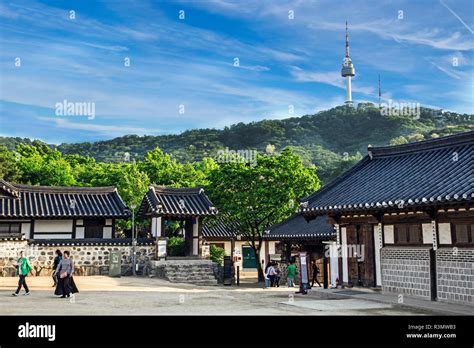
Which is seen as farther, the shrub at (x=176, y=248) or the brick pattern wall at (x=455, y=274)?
the shrub at (x=176, y=248)

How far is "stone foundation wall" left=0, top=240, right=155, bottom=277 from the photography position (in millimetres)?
28312

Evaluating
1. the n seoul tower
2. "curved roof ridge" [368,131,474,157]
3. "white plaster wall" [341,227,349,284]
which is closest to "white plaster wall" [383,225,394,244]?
"white plaster wall" [341,227,349,284]

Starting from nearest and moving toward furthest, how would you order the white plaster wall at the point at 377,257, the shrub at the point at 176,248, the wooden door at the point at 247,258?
the white plaster wall at the point at 377,257
the shrub at the point at 176,248
the wooden door at the point at 247,258

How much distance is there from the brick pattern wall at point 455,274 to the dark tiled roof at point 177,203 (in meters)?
17.8

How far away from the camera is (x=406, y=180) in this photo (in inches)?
704

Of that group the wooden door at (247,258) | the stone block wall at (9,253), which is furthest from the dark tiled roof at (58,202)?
the wooden door at (247,258)

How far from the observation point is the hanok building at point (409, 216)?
588 inches

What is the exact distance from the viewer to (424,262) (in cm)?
1639

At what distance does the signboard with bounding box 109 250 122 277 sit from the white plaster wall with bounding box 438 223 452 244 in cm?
2018

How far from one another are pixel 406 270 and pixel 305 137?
100 metres

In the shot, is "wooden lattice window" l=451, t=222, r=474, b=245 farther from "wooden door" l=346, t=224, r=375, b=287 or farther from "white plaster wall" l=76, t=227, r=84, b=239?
"white plaster wall" l=76, t=227, r=84, b=239

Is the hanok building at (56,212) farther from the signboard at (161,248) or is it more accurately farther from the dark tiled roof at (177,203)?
the signboard at (161,248)
